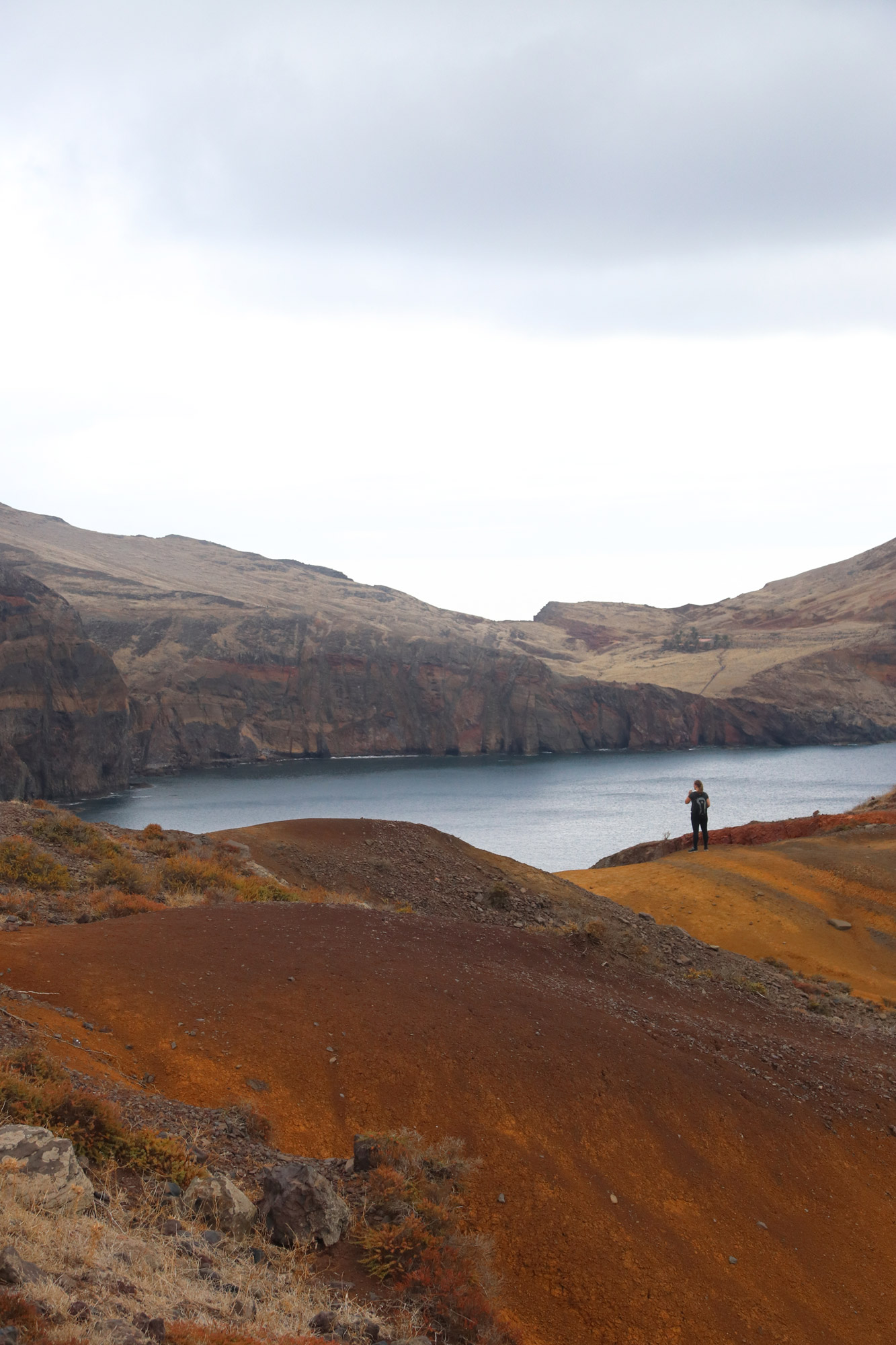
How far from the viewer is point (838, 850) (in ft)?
82.3

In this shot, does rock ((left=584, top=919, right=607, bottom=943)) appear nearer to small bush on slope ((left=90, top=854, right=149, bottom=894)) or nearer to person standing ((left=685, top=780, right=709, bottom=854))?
small bush on slope ((left=90, top=854, right=149, bottom=894))

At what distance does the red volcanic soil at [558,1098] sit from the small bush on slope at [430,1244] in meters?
0.48

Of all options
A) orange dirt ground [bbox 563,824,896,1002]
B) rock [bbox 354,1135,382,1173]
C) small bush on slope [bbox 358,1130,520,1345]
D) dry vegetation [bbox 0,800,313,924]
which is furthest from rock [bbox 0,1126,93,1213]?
orange dirt ground [bbox 563,824,896,1002]

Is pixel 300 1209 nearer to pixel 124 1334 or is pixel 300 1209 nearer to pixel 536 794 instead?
pixel 124 1334

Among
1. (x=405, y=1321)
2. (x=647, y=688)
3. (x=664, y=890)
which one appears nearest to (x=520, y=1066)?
(x=405, y=1321)

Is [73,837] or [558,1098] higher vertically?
[73,837]

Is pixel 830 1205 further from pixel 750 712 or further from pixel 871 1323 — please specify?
pixel 750 712

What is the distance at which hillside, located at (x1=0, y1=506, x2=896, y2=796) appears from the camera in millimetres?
104000

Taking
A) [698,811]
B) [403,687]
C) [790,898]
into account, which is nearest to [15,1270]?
[790,898]

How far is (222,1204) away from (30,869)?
935 centimetres

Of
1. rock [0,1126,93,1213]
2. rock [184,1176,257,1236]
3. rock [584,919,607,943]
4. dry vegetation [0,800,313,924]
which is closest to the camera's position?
rock [0,1126,93,1213]

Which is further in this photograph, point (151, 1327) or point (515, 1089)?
point (515, 1089)

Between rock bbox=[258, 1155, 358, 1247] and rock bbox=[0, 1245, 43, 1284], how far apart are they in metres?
1.92

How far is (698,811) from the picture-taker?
85.1 ft
